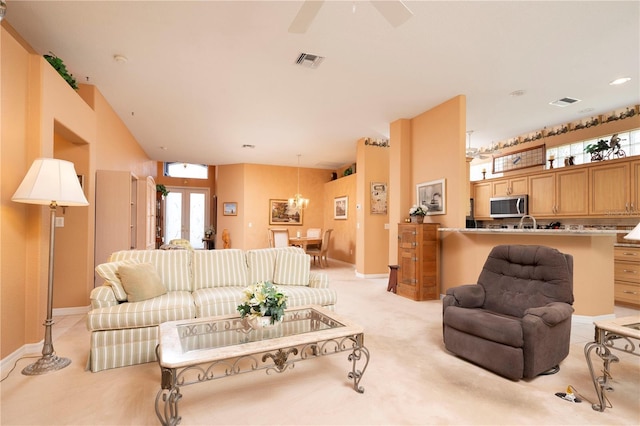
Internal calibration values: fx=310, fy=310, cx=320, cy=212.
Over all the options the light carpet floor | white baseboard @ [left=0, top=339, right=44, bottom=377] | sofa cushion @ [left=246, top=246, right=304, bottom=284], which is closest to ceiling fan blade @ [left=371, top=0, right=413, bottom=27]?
the light carpet floor

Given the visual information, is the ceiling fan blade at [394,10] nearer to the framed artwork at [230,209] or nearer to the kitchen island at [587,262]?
the kitchen island at [587,262]

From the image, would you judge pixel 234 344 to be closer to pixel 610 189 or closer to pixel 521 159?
pixel 610 189

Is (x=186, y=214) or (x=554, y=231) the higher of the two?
(x=186, y=214)

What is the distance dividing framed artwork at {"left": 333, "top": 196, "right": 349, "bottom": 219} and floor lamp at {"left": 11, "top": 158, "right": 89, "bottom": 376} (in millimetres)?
6655

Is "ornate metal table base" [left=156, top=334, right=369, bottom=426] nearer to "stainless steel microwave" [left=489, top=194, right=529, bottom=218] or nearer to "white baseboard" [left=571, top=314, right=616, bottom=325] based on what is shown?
"white baseboard" [left=571, top=314, right=616, bottom=325]

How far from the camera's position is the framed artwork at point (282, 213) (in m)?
9.74

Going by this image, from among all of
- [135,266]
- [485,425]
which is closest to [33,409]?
[135,266]

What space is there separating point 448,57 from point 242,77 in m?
2.54

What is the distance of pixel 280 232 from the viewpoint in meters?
8.73

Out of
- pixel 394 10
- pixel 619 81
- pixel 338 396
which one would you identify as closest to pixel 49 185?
pixel 338 396

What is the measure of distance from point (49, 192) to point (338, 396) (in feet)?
8.91

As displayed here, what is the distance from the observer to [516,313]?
2754 millimetres

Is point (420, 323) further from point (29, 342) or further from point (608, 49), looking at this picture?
point (29, 342)

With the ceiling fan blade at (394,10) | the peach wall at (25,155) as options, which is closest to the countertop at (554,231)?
the ceiling fan blade at (394,10)
